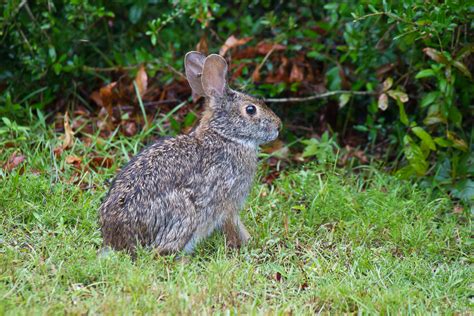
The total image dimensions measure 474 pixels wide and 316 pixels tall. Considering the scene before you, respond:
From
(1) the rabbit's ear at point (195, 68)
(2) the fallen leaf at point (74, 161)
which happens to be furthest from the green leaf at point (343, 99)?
(2) the fallen leaf at point (74, 161)

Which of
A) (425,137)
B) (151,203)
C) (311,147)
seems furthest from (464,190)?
(151,203)

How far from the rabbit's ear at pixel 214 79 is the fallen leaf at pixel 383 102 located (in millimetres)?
1725

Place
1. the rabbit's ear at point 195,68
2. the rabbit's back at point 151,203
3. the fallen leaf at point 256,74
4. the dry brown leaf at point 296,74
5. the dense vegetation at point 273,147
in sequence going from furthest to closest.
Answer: the dry brown leaf at point 296,74 < the fallen leaf at point 256,74 < the rabbit's ear at point 195,68 < the rabbit's back at point 151,203 < the dense vegetation at point 273,147

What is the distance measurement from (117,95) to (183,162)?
248cm

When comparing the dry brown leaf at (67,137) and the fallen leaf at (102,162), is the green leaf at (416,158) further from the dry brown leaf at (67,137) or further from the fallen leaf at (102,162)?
the dry brown leaf at (67,137)

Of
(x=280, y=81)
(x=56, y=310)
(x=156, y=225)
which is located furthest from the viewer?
(x=280, y=81)

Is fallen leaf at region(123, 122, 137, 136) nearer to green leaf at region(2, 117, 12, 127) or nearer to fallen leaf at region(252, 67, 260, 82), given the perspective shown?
green leaf at region(2, 117, 12, 127)

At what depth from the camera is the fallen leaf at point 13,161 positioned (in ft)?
21.8

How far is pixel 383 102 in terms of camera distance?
285 inches

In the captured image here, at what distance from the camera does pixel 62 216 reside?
5.96 metres

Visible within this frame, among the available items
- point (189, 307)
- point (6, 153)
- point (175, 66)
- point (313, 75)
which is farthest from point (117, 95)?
point (189, 307)

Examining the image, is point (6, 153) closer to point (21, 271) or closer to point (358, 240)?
point (21, 271)

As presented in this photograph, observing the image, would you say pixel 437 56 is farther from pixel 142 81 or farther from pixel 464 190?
pixel 142 81

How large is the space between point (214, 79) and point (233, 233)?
3.91 ft
